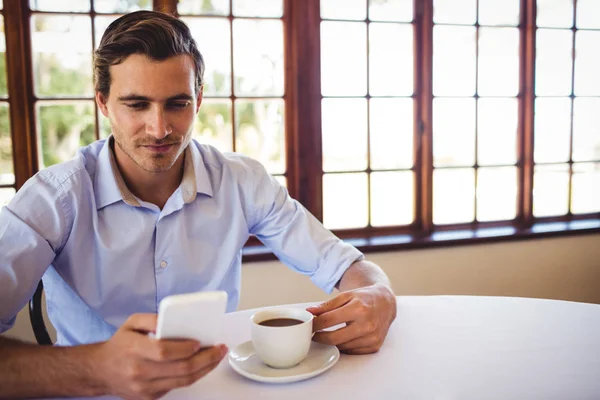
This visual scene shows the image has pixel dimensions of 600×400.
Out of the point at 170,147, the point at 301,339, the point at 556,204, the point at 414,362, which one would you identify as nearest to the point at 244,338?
the point at 301,339

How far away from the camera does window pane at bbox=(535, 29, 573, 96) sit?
2.97 meters

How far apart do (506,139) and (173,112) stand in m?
2.25

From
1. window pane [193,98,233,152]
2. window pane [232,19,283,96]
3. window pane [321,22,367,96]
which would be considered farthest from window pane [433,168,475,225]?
window pane [193,98,233,152]

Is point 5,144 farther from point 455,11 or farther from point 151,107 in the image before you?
point 455,11

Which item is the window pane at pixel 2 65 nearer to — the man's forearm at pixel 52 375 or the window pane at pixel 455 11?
the man's forearm at pixel 52 375

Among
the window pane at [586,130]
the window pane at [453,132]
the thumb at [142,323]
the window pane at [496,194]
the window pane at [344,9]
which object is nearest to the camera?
the thumb at [142,323]

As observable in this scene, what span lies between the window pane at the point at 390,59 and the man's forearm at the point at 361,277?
1.54 meters

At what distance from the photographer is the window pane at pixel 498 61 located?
9.45ft

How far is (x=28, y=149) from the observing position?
7.38 ft

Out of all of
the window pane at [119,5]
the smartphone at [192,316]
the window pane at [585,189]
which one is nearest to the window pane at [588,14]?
the window pane at [585,189]

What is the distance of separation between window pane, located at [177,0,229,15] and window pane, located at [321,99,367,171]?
25.7 inches

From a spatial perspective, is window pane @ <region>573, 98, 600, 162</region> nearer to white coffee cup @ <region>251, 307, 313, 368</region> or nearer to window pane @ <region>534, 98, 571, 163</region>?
window pane @ <region>534, 98, 571, 163</region>

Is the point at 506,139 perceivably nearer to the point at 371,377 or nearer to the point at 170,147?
the point at 170,147

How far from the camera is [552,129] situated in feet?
10.0
